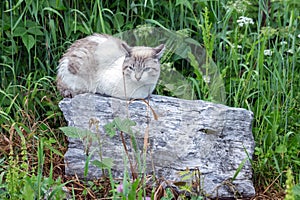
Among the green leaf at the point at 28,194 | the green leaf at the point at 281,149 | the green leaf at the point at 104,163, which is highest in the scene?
the green leaf at the point at 28,194

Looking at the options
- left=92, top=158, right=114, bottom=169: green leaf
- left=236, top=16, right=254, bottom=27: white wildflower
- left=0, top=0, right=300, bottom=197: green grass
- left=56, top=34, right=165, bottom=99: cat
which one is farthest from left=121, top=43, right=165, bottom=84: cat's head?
left=236, top=16, right=254, bottom=27: white wildflower

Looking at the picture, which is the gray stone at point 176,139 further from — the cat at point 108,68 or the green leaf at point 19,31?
the green leaf at point 19,31

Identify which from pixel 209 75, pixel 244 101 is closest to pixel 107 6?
pixel 209 75

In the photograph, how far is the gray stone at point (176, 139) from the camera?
3.37 m

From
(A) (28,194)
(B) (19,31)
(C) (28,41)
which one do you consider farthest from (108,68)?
(A) (28,194)

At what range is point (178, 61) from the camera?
14.3 feet

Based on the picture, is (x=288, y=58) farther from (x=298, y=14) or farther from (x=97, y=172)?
(x=97, y=172)

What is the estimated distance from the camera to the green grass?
3.83 meters

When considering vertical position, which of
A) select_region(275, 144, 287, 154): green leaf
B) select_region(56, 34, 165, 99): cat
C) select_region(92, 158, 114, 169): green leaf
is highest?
select_region(56, 34, 165, 99): cat

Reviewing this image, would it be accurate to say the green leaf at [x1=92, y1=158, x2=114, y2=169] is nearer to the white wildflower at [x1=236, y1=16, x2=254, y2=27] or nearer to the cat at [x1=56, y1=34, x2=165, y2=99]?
the cat at [x1=56, y1=34, x2=165, y2=99]

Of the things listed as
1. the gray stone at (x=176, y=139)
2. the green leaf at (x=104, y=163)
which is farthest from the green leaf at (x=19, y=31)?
the green leaf at (x=104, y=163)

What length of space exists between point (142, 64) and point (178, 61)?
837mm

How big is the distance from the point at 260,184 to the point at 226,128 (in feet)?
1.27

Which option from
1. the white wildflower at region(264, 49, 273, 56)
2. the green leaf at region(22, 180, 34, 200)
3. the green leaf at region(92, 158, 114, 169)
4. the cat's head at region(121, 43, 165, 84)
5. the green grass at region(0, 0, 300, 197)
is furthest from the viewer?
the white wildflower at region(264, 49, 273, 56)
